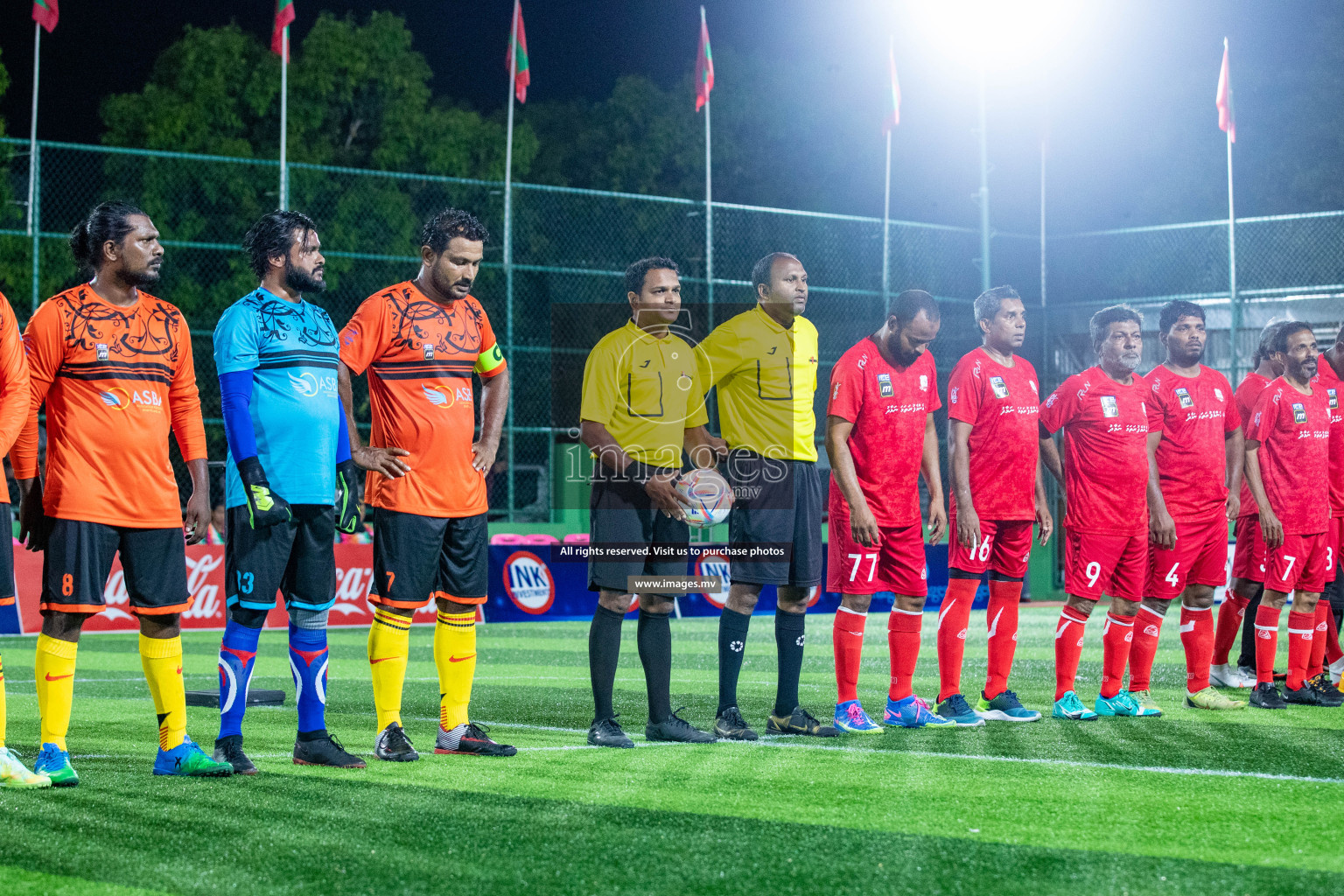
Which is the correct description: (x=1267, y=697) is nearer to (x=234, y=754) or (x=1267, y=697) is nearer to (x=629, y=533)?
(x=629, y=533)

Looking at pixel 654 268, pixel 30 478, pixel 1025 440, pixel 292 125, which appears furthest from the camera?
pixel 292 125

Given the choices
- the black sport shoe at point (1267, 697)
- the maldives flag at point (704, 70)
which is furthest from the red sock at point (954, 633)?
the maldives flag at point (704, 70)

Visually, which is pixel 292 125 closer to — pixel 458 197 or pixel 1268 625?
pixel 458 197

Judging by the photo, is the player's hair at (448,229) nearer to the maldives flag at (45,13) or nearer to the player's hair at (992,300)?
the player's hair at (992,300)

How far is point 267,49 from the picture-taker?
29203 mm

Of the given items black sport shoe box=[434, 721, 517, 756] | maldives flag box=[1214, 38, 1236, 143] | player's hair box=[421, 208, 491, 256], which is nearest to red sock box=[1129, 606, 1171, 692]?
black sport shoe box=[434, 721, 517, 756]

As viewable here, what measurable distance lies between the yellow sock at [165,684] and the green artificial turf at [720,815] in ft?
0.73

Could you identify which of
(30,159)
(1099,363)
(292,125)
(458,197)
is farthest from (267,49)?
(1099,363)

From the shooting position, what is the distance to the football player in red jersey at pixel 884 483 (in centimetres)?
750

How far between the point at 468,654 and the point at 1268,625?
502 cm

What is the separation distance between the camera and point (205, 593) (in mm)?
16156

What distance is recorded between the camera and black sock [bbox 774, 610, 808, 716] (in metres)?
7.33

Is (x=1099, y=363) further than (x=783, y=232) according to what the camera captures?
No

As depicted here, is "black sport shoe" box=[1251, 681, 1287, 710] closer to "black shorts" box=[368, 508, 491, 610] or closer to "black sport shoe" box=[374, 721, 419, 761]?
"black shorts" box=[368, 508, 491, 610]
